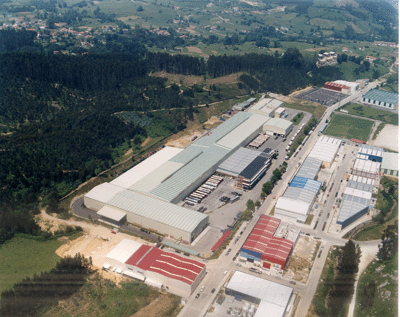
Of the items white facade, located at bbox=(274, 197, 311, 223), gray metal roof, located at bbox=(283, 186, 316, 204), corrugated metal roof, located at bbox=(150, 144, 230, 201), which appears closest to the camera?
white facade, located at bbox=(274, 197, 311, 223)

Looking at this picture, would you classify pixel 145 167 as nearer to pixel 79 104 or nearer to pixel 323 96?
pixel 79 104

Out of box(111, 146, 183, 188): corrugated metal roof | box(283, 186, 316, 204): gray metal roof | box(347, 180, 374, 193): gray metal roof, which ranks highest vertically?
box(283, 186, 316, 204): gray metal roof

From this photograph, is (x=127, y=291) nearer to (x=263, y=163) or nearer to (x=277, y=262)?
(x=277, y=262)

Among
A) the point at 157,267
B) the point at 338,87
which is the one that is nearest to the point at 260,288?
the point at 157,267

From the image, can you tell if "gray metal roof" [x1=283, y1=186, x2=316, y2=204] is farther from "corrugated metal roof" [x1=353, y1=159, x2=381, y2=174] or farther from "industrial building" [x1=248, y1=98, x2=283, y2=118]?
"industrial building" [x1=248, y1=98, x2=283, y2=118]

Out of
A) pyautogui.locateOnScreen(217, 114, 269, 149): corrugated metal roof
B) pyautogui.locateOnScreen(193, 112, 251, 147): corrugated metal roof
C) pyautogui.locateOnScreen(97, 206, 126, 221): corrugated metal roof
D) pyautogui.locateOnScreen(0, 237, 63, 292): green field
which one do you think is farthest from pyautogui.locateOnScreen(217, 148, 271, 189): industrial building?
pyautogui.locateOnScreen(0, 237, 63, 292): green field

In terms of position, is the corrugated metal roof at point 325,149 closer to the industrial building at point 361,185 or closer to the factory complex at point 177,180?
the industrial building at point 361,185

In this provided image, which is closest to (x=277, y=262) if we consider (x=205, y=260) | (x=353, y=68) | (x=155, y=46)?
(x=205, y=260)
